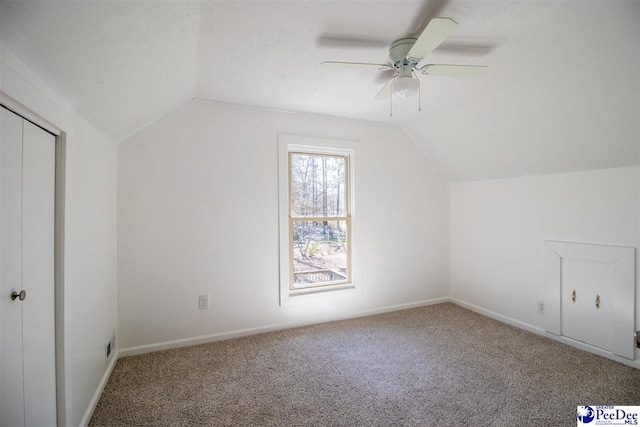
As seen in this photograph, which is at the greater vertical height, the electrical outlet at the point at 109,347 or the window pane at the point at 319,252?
the window pane at the point at 319,252

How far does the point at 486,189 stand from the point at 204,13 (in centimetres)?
345

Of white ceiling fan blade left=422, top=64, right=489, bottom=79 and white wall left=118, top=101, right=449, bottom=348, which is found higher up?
white ceiling fan blade left=422, top=64, right=489, bottom=79

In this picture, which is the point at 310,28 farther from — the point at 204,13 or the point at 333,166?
the point at 333,166

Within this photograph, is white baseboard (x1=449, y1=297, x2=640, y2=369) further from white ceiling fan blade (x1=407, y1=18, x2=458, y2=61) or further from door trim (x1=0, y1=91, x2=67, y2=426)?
door trim (x1=0, y1=91, x2=67, y2=426)

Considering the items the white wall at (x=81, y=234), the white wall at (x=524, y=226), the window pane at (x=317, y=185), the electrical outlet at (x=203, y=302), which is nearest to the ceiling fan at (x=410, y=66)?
the white wall at (x=81, y=234)

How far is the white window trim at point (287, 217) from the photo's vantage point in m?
3.18

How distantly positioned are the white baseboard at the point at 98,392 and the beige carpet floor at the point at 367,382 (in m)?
0.03

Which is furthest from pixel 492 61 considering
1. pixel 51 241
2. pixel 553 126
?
pixel 51 241

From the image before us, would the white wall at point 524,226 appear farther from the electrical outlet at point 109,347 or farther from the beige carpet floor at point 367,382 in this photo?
the electrical outlet at point 109,347

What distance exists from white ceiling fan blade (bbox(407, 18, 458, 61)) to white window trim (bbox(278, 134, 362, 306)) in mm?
1718

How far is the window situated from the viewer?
3.36 meters

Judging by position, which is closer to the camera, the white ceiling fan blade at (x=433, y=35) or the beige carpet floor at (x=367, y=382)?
the white ceiling fan blade at (x=433, y=35)

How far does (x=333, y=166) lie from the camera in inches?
140

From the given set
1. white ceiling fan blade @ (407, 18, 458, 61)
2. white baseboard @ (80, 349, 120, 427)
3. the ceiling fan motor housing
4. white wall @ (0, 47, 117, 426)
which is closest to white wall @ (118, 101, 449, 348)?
white baseboard @ (80, 349, 120, 427)
